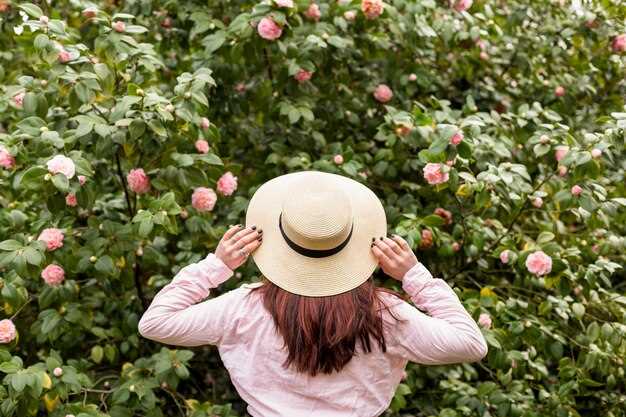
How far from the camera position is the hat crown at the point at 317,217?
167 cm

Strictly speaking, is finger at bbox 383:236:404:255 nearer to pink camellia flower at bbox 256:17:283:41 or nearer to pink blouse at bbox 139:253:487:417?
pink blouse at bbox 139:253:487:417

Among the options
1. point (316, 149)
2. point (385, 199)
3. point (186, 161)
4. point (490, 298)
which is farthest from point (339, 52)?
point (490, 298)

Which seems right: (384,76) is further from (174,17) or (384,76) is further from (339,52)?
(174,17)

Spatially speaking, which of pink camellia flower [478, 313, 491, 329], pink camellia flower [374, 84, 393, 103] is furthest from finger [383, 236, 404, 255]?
pink camellia flower [374, 84, 393, 103]

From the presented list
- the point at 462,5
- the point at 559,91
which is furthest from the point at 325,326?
the point at 559,91

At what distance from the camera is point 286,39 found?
3.01 metres

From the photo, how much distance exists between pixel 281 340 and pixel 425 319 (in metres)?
0.33

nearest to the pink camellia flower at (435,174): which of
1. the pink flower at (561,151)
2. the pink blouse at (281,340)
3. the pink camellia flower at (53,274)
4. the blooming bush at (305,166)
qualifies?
the blooming bush at (305,166)

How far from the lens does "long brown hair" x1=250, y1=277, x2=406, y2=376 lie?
1704mm

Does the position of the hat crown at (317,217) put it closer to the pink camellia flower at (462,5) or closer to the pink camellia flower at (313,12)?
the pink camellia flower at (313,12)

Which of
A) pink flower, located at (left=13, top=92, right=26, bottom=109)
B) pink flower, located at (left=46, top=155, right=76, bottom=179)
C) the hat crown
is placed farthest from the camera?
pink flower, located at (left=13, top=92, right=26, bottom=109)

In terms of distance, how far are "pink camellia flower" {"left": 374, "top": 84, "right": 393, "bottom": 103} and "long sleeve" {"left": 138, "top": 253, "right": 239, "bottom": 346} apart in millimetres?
1741

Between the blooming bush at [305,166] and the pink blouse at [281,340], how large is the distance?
711 mm

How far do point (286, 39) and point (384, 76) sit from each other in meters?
0.67
